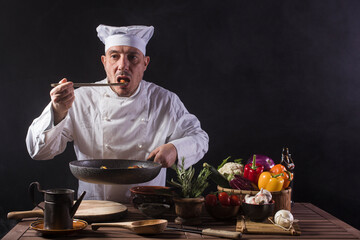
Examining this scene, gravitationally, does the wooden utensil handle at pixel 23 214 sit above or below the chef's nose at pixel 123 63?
below

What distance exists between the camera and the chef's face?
2.91 m

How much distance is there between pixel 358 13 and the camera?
3.98 metres

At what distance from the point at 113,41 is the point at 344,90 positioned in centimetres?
232

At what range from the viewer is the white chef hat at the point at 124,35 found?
298 centimetres

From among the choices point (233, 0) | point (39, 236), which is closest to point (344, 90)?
point (233, 0)

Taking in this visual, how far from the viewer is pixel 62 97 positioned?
2.36 metres

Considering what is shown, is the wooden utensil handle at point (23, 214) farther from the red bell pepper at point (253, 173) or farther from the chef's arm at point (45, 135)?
the red bell pepper at point (253, 173)

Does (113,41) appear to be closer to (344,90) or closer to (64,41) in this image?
(64,41)

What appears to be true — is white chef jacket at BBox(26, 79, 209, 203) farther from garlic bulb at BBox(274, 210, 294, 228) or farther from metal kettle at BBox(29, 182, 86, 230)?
metal kettle at BBox(29, 182, 86, 230)

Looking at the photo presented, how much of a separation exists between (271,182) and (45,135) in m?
1.37

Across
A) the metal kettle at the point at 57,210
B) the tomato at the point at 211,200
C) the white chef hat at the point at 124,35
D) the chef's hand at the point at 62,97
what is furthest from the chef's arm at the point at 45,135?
the tomato at the point at 211,200

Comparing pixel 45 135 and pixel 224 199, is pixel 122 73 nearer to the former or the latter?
pixel 45 135

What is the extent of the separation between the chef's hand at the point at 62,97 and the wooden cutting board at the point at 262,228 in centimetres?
117

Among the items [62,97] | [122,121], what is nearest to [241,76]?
[122,121]
